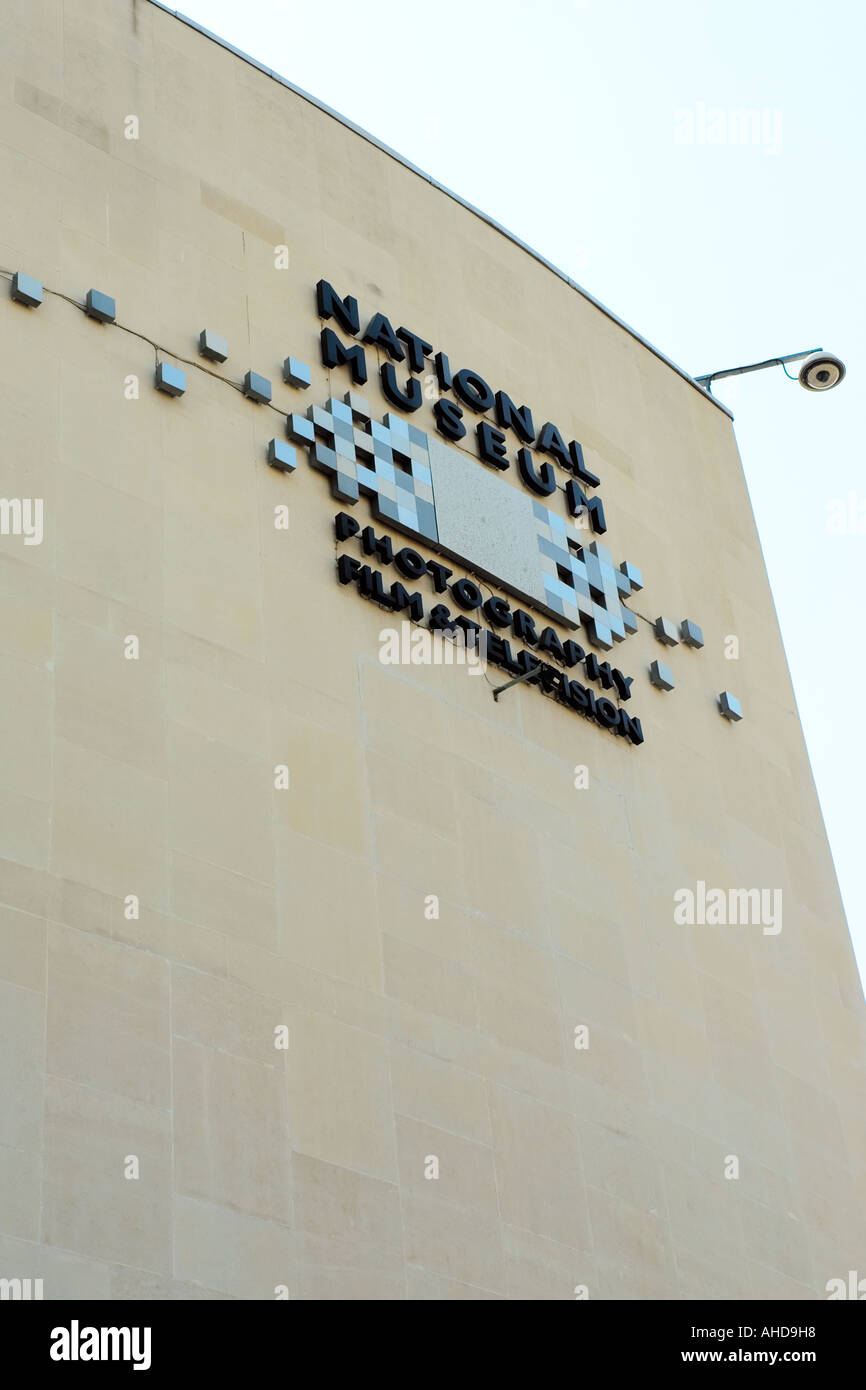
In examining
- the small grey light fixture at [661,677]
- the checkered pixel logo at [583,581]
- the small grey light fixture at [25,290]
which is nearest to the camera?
the small grey light fixture at [25,290]

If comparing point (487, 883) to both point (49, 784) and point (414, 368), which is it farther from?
point (414, 368)

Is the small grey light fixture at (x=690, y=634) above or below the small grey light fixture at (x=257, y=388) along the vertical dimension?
below

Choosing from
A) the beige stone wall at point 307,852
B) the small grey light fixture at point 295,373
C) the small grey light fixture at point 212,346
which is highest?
the small grey light fixture at point 295,373

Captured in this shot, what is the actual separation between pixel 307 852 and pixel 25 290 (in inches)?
235

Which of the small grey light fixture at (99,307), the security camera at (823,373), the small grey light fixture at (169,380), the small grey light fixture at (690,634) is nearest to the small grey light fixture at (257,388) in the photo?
the small grey light fixture at (169,380)

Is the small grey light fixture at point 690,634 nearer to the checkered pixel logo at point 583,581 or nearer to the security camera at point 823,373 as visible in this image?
the checkered pixel logo at point 583,581

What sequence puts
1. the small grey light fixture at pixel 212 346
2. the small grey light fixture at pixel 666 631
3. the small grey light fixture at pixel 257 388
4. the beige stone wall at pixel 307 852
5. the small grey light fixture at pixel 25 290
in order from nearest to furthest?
the beige stone wall at pixel 307 852, the small grey light fixture at pixel 25 290, the small grey light fixture at pixel 212 346, the small grey light fixture at pixel 257 388, the small grey light fixture at pixel 666 631

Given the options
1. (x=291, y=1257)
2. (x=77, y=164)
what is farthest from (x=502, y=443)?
(x=291, y=1257)

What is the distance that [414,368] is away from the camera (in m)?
22.4

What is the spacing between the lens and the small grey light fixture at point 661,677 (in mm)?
23328

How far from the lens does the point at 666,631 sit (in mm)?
23984

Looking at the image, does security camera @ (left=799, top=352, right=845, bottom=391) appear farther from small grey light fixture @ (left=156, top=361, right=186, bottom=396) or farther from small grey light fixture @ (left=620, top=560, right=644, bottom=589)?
small grey light fixture @ (left=156, top=361, right=186, bottom=396)

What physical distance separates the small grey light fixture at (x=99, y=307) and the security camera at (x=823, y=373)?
406 inches

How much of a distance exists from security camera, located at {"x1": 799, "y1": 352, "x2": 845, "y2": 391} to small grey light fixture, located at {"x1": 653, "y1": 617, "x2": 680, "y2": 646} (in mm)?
3915
